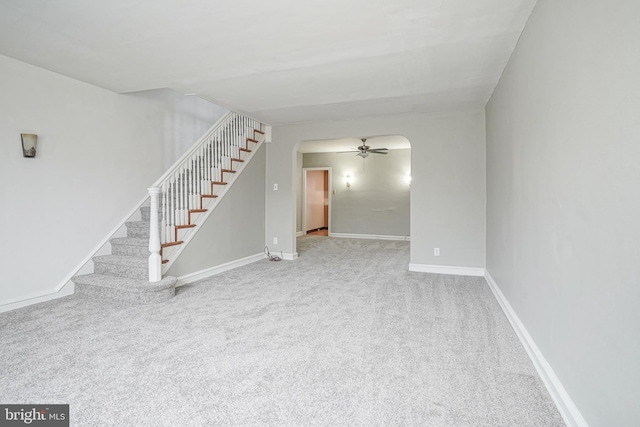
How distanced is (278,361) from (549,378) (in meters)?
1.60

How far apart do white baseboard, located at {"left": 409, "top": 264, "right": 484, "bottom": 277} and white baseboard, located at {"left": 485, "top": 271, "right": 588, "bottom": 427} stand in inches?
70.3

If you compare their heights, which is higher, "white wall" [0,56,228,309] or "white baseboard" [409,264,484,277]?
"white wall" [0,56,228,309]

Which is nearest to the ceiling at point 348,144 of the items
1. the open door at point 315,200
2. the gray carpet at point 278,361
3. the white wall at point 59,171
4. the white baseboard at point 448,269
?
the open door at point 315,200

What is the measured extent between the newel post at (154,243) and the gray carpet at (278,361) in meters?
0.36

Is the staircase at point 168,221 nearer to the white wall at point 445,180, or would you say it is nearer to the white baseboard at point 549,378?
the white wall at point 445,180

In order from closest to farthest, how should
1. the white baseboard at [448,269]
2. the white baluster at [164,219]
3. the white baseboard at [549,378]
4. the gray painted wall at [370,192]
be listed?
1. the white baseboard at [549,378]
2. the white baluster at [164,219]
3. the white baseboard at [448,269]
4. the gray painted wall at [370,192]

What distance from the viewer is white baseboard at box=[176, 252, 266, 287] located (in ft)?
13.8

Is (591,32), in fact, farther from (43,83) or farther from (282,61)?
(43,83)

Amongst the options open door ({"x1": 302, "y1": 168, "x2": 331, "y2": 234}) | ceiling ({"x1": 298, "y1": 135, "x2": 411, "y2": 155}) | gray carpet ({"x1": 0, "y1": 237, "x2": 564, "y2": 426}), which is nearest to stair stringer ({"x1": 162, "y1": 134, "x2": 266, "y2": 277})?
gray carpet ({"x1": 0, "y1": 237, "x2": 564, "y2": 426})

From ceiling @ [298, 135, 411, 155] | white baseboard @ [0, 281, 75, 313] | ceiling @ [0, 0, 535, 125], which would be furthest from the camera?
ceiling @ [298, 135, 411, 155]

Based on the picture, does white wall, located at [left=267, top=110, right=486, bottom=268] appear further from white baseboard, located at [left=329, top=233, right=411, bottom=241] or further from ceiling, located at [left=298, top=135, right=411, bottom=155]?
white baseboard, located at [left=329, top=233, right=411, bottom=241]

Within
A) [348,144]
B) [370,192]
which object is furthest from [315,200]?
[348,144]

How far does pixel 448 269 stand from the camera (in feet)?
15.9

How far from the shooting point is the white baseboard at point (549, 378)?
152 centimetres
